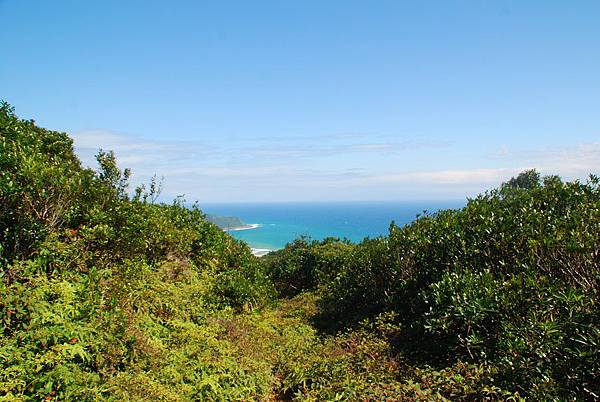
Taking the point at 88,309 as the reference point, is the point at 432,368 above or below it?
below

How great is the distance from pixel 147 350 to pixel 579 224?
10325 millimetres

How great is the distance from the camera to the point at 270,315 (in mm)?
14234

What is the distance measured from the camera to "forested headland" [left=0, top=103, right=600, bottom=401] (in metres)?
6.08

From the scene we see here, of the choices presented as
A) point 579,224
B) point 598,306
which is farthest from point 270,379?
point 579,224

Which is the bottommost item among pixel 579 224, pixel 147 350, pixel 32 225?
pixel 147 350

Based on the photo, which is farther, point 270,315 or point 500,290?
point 270,315

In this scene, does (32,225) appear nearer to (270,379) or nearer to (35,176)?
(35,176)

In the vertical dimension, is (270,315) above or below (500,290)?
below

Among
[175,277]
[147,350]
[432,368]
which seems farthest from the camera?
[175,277]

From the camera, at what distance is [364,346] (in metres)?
10.2

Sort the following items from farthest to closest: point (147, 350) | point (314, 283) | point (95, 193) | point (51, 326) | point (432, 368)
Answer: point (314, 283)
point (95, 193)
point (432, 368)
point (147, 350)
point (51, 326)

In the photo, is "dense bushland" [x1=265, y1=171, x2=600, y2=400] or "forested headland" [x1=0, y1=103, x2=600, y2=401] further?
"dense bushland" [x1=265, y1=171, x2=600, y2=400]

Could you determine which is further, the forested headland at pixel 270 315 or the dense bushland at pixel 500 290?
the dense bushland at pixel 500 290

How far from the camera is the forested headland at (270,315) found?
19.9ft
